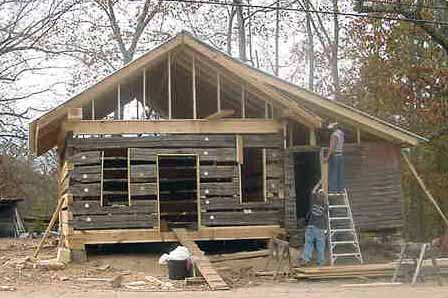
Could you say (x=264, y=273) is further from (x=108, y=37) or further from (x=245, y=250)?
(x=108, y=37)

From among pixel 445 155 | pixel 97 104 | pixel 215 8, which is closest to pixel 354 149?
pixel 97 104

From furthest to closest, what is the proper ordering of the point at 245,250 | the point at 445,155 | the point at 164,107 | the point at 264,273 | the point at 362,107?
the point at 362,107 → the point at 445,155 → the point at 164,107 → the point at 245,250 → the point at 264,273

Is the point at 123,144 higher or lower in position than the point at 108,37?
lower

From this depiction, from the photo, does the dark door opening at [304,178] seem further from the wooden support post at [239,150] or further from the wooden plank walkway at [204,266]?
the wooden plank walkway at [204,266]

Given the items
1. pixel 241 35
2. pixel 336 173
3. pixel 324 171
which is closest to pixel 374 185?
pixel 324 171

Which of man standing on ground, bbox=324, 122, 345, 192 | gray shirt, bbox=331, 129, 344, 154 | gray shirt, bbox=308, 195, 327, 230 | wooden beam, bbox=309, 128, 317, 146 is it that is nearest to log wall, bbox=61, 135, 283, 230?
wooden beam, bbox=309, 128, 317, 146

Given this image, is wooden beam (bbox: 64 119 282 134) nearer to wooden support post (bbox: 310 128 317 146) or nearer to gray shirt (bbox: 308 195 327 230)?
wooden support post (bbox: 310 128 317 146)

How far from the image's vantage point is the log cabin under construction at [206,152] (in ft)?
61.6

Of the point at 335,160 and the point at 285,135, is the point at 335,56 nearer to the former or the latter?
the point at 285,135

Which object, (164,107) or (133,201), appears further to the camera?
(164,107)

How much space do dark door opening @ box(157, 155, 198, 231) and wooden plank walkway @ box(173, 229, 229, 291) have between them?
82 cm

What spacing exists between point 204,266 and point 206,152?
422 centimetres

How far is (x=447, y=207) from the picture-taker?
31375mm

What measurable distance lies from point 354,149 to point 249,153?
283 centimetres
